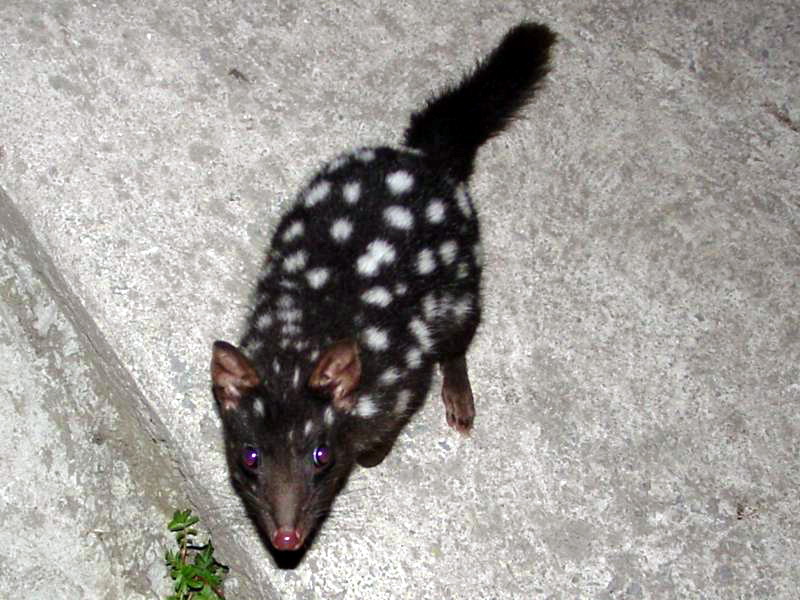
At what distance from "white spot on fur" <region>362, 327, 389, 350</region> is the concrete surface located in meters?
0.52

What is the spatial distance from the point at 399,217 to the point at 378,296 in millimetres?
330

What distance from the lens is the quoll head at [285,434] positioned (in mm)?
3525

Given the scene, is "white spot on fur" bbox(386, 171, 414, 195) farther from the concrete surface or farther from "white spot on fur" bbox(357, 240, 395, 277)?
the concrete surface

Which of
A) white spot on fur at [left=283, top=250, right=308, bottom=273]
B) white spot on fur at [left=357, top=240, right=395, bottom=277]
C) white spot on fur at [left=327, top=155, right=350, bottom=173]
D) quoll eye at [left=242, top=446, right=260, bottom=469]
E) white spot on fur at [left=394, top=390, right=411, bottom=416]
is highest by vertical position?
white spot on fur at [left=327, top=155, right=350, bottom=173]

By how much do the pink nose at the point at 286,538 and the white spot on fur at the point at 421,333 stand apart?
0.91 metres

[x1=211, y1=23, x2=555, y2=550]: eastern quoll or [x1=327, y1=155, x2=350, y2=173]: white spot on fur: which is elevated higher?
[x1=327, y1=155, x2=350, y2=173]: white spot on fur

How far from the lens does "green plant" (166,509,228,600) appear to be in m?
4.17

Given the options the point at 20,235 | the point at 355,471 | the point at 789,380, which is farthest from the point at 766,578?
the point at 20,235

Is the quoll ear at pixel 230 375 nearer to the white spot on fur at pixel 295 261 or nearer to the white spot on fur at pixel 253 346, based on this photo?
the white spot on fur at pixel 253 346

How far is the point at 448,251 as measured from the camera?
4160mm

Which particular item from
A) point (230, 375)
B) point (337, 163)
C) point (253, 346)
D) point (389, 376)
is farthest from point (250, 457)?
point (337, 163)

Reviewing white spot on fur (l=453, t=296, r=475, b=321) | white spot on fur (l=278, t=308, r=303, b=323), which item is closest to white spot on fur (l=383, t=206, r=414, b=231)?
white spot on fur (l=453, t=296, r=475, b=321)

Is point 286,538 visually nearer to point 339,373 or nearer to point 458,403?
point 339,373

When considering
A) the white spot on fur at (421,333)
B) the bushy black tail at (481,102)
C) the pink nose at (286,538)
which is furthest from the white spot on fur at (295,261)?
the pink nose at (286,538)
